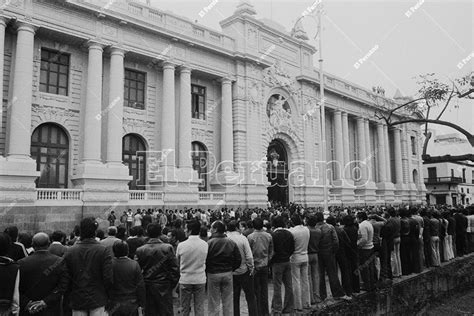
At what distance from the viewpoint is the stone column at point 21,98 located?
61.5ft

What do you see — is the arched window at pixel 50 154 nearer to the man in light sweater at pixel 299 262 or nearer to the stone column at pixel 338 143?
the man in light sweater at pixel 299 262

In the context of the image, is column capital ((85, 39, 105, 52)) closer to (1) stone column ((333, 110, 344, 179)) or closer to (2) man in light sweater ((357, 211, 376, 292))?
(2) man in light sweater ((357, 211, 376, 292))

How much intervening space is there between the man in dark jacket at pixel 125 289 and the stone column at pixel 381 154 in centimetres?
4407

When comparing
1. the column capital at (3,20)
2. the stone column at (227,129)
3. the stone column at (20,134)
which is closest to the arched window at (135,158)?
the stone column at (227,129)

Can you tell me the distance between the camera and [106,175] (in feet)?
69.7

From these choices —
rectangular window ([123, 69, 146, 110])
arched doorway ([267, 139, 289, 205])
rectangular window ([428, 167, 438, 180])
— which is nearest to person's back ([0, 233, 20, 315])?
rectangular window ([123, 69, 146, 110])

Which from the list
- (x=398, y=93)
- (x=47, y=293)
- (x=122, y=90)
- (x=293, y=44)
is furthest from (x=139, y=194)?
(x=398, y=93)

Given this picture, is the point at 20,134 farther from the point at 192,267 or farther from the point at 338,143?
the point at 338,143

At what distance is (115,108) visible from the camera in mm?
22672

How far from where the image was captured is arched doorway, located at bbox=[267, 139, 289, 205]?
33.1 metres

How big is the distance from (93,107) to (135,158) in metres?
4.74

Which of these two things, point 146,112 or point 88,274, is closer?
point 88,274

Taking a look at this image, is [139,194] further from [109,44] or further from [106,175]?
[109,44]

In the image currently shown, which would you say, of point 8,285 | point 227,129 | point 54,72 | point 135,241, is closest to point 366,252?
point 135,241
